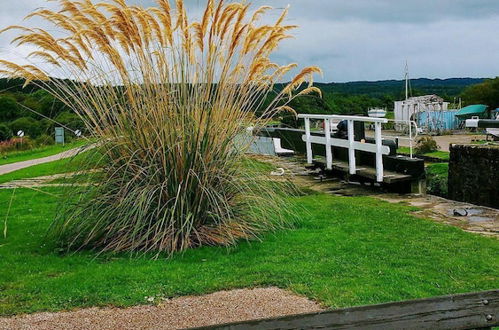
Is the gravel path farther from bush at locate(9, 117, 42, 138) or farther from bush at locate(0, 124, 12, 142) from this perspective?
bush at locate(0, 124, 12, 142)

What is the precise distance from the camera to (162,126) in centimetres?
609

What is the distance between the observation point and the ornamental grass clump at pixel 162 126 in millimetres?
6031

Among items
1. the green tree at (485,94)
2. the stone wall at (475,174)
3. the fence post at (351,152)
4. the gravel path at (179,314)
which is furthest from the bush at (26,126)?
the green tree at (485,94)

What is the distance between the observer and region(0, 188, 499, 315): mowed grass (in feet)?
15.5

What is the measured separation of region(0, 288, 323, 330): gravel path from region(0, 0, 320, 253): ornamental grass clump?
140cm

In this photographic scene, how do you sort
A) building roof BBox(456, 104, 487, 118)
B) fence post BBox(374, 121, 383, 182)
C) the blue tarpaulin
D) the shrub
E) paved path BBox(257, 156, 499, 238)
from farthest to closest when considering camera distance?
building roof BBox(456, 104, 487, 118), the blue tarpaulin, the shrub, fence post BBox(374, 121, 383, 182), paved path BBox(257, 156, 499, 238)

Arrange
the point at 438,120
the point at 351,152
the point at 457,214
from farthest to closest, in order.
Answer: the point at 438,120 < the point at 351,152 < the point at 457,214

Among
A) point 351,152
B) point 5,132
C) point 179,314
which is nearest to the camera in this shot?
point 179,314

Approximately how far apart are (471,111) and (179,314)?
4371cm

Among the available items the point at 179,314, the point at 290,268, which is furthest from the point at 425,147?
the point at 179,314

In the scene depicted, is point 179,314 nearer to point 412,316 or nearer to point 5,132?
point 412,316

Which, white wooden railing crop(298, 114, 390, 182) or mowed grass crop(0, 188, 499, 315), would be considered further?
white wooden railing crop(298, 114, 390, 182)

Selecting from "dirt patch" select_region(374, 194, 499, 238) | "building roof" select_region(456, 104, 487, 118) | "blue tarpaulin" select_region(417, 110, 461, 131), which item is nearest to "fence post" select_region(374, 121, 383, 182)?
"dirt patch" select_region(374, 194, 499, 238)

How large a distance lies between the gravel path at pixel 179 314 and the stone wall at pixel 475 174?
21.3 feet
